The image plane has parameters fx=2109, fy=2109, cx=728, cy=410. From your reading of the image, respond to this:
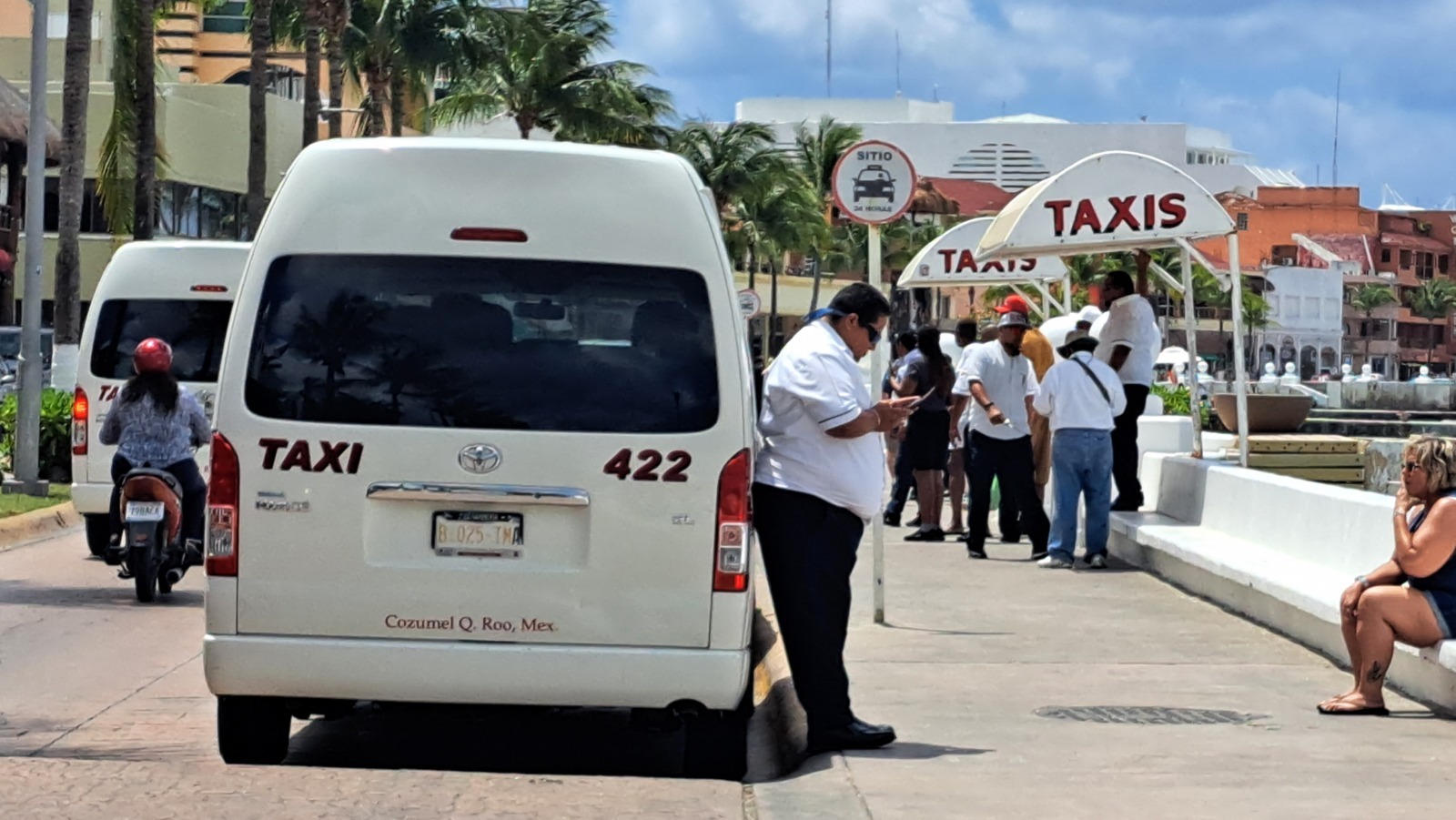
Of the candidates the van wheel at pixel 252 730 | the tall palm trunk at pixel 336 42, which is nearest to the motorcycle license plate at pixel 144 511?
the van wheel at pixel 252 730

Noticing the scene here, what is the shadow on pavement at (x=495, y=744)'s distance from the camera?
8.43 metres

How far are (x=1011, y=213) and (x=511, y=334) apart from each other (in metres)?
9.34

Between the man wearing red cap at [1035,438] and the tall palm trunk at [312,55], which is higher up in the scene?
the tall palm trunk at [312,55]

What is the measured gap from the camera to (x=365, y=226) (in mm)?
7055

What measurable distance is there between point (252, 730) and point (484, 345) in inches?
64.3

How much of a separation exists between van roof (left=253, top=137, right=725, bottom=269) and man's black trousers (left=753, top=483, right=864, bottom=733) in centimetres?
116

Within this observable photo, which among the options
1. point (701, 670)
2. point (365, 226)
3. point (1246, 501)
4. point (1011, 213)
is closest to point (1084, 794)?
point (701, 670)

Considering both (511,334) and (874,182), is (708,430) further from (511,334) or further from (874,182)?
(874,182)

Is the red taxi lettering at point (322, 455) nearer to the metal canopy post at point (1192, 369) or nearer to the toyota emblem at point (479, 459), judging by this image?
the toyota emblem at point (479, 459)

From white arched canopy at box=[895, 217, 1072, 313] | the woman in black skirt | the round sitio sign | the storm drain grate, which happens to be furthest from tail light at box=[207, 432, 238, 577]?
white arched canopy at box=[895, 217, 1072, 313]

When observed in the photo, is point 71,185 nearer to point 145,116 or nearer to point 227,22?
point 145,116

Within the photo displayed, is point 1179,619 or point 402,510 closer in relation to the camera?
point 402,510

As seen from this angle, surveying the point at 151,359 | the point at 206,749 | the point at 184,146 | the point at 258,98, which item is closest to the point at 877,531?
the point at 206,749

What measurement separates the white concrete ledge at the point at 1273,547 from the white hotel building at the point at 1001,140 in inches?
5143
